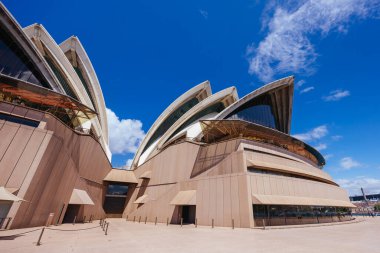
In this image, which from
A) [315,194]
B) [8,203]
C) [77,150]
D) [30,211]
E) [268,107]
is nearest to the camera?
[8,203]

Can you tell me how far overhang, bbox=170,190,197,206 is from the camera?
69.9 ft

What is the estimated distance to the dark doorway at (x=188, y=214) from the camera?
22781 millimetres

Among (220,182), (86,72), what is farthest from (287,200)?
(86,72)

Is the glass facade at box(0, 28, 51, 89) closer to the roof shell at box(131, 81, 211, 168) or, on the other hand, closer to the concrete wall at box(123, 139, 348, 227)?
the concrete wall at box(123, 139, 348, 227)

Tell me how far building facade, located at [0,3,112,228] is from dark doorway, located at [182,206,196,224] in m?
11.2

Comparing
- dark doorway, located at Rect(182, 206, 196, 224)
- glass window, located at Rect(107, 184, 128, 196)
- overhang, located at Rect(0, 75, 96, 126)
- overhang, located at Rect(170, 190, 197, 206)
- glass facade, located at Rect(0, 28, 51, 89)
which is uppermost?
glass facade, located at Rect(0, 28, 51, 89)

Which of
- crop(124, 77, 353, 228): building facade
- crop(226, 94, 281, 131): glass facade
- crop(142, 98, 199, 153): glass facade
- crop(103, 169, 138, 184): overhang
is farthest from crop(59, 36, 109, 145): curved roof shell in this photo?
crop(226, 94, 281, 131): glass facade

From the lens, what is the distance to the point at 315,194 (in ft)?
80.5

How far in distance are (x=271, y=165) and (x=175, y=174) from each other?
1257 centimetres

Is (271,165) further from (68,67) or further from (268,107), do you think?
(68,67)

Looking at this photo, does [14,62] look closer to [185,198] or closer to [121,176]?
[121,176]

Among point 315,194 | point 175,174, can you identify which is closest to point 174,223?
point 175,174

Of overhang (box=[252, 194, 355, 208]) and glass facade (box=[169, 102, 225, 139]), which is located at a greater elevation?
glass facade (box=[169, 102, 225, 139])

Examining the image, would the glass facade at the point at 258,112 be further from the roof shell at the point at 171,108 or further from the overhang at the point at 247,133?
Answer: the roof shell at the point at 171,108
